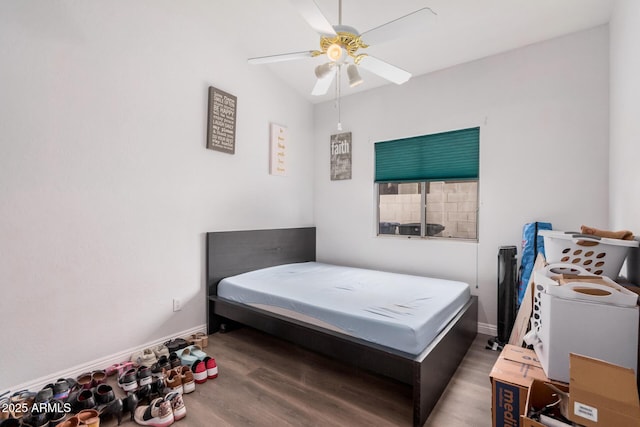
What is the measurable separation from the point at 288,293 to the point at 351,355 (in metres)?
0.78

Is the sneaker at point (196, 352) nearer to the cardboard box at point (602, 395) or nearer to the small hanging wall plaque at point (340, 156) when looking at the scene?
the cardboard box at point (602, 395)

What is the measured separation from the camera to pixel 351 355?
6.36 feet

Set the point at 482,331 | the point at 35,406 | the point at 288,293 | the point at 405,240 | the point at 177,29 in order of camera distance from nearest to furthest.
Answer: the point at 35,406 < the point at 288,293 < the point at 177,29 < the point at 482,331 < the point at 405,240

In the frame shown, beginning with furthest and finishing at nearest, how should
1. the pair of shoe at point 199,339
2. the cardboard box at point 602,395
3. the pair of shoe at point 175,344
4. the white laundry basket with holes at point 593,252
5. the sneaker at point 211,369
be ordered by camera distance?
the pair of shoe at point 199,339
the pair of shoe at point 175,344
the sneaker at point 211,369
the white laundry basket with holes at point 593,252
the cardboard box at point 602,395

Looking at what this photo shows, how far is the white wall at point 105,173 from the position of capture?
1.90 m

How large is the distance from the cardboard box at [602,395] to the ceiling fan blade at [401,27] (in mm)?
1778

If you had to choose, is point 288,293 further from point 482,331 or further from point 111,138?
point 482,331

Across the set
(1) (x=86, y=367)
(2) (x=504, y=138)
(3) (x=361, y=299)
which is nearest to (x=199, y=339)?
(1) (x=86, y=367)

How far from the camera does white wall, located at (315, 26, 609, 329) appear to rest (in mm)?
2520

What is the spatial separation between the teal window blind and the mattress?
119 cm

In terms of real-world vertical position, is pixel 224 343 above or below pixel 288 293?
below

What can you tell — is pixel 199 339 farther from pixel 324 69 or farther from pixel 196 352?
pixel 324 69

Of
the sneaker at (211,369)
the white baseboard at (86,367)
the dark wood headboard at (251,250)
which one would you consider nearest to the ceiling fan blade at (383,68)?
the dark wood headboard at (251,250)

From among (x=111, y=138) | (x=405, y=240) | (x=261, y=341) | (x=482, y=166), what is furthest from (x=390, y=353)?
(x=111, y=138)
